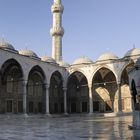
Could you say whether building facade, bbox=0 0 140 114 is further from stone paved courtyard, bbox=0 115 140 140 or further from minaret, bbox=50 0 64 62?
stone paved courtyard, bbox=0 115 140 140

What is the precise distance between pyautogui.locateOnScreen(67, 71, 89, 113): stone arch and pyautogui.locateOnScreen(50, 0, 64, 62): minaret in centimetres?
517

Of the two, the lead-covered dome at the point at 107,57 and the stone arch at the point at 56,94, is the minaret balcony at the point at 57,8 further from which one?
the lead-covered dome at the point at 107,57

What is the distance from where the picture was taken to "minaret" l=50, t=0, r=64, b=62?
154ft

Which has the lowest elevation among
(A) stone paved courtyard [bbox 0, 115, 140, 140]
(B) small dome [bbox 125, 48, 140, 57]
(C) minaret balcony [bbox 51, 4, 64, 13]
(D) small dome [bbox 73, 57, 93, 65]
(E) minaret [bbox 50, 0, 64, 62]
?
(A) stone paved courtyard [bbox 0, 115, 140, 140]

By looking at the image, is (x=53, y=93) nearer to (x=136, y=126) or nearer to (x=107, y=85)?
(x=107, y=85)

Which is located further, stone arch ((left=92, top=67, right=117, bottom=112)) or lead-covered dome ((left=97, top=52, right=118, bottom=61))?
stone arch ((left=92, top=67, right=117, bottom=112))

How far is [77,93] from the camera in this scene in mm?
43438

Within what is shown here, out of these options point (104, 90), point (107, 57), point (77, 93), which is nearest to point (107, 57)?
point (107, 57)

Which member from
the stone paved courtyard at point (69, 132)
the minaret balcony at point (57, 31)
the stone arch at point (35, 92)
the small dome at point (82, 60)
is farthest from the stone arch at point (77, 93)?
the stone paved courtyard at point (69, 132)

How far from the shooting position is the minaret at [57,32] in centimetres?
4685

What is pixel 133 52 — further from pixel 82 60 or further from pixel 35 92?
pixel 35 92

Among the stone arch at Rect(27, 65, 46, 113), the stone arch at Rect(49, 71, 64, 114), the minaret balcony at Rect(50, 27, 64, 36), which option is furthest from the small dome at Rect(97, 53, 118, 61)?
the minaret balcony at Rect(50, 27, 64, 36)

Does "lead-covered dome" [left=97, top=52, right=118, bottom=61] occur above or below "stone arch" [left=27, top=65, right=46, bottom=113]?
above

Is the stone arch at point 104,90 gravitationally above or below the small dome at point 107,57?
below
